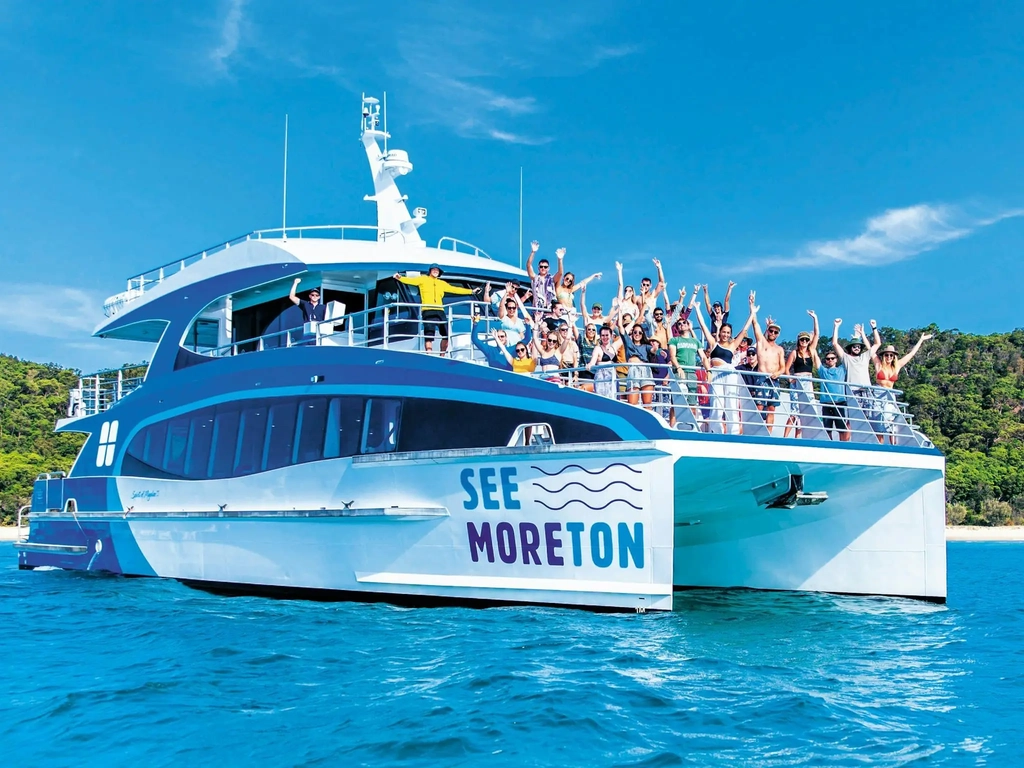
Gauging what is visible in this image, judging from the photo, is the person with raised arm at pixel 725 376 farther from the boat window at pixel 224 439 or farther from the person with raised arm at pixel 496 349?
the boat window at pixel 224 439

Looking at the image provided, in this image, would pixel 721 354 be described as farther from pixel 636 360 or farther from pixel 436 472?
pixel 436 472

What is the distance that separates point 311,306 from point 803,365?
597 centimetres

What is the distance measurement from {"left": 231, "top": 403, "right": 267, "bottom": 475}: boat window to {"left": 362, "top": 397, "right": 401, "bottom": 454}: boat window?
6.36 ft

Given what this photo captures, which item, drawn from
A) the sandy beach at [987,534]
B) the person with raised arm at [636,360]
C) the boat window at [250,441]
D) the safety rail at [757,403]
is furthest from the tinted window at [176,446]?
the sandy beach at [987,534]

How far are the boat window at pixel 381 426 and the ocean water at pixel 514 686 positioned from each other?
1720 mm

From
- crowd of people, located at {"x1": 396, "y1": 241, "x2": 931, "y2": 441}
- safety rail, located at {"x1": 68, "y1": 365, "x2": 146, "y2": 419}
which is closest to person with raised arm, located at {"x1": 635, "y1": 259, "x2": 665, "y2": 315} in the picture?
A: crowd of people, located at {"x1": 396, "y1": 241, "x2": 931, "y2": 441}

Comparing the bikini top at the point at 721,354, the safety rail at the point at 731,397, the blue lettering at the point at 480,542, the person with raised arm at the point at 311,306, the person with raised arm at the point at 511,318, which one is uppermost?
the person with raised arm at the point at 311,306

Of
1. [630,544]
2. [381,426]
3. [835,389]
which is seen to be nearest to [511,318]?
[381,426]

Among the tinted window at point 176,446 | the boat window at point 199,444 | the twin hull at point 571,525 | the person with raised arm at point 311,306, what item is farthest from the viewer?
the tinted window at point 176,446

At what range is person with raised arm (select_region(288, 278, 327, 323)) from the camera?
12.7 m

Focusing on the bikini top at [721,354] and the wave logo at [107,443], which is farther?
the wave logo at [107,443]

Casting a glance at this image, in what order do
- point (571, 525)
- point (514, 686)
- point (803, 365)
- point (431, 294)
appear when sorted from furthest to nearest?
point (431, 294) < point (803, 365) < point (571, 525) < point (514, 686)

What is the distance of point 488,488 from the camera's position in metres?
10.1

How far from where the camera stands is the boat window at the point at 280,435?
39.8ft
